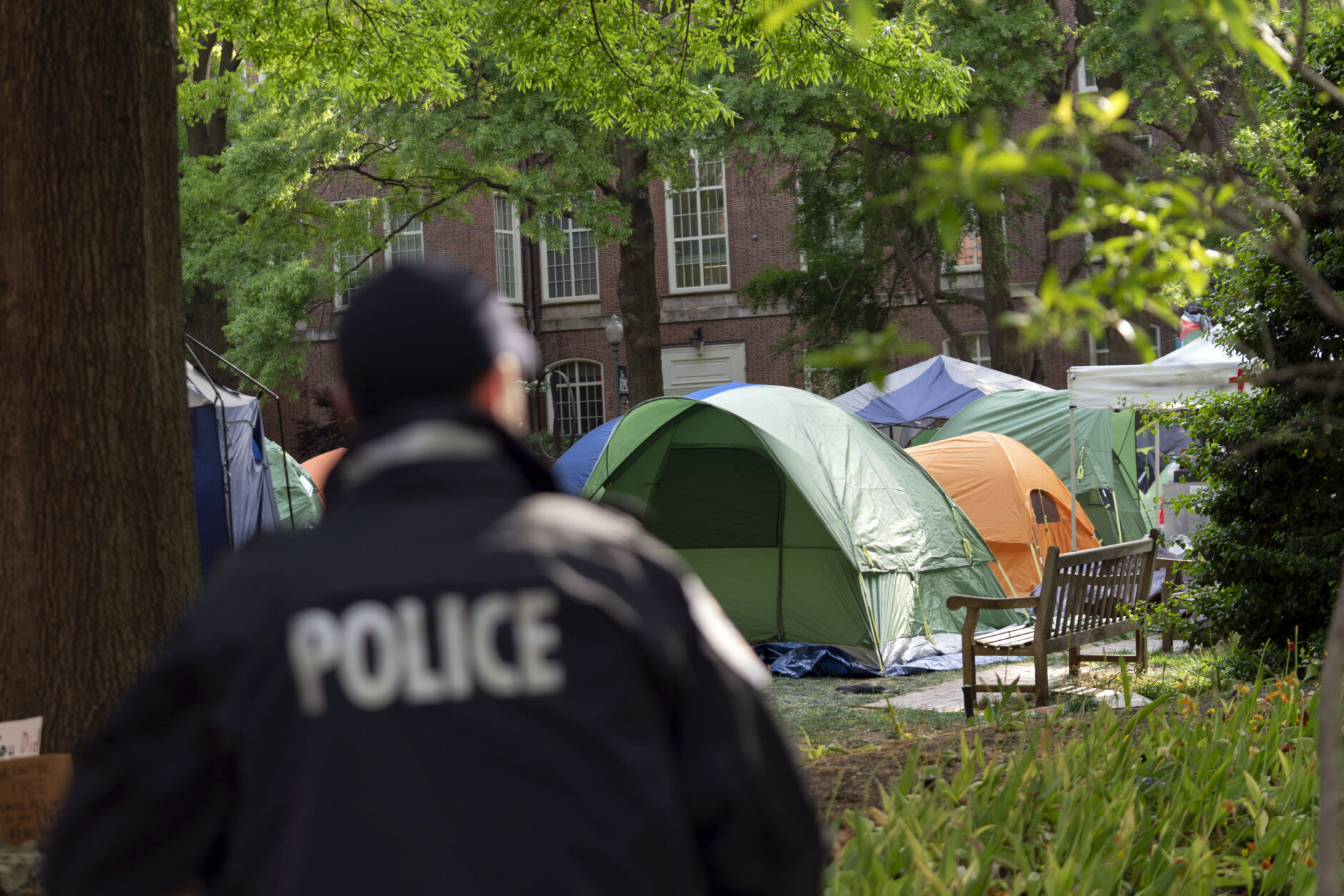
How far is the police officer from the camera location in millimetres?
1334

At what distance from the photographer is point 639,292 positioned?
59.9 ft

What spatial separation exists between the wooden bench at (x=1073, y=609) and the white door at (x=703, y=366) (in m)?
21.2

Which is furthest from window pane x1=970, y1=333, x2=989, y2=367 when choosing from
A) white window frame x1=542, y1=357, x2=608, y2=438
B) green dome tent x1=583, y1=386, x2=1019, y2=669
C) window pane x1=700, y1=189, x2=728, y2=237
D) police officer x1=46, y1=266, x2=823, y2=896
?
police officer x1=46, y1=266, x2=823, y2=896

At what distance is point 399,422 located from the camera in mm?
1454

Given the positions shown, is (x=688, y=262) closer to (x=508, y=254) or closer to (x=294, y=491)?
(x=508, y=254)

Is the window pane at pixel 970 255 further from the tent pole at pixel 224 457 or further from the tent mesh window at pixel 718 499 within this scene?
the tent pole at pixel 224 457

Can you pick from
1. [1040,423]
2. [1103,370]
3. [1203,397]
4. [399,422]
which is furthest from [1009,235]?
[399,422]

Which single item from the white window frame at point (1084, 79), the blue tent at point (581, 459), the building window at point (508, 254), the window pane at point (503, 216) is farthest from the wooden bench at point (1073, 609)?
the window pane at point (503, 216)

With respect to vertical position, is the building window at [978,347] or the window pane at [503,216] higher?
the window pane at [503,216]

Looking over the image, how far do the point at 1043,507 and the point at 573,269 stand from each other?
19.5 metres

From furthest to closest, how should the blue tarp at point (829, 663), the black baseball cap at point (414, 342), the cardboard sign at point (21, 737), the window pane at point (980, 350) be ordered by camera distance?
the window pane at point (980, 350), the blue tarp at point (829, 663), the cardboard sign at point (21, 737), the black baseball cap at point (414, 342)

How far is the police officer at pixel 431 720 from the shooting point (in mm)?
1334

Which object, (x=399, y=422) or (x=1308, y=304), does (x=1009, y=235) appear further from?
(x=399, y=422)

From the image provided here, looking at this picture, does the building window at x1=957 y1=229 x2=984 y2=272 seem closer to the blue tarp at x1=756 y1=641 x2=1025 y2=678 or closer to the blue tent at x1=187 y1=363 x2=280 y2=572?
the blue tarp at x1=756 y1=641 x2=1025 y2=678
